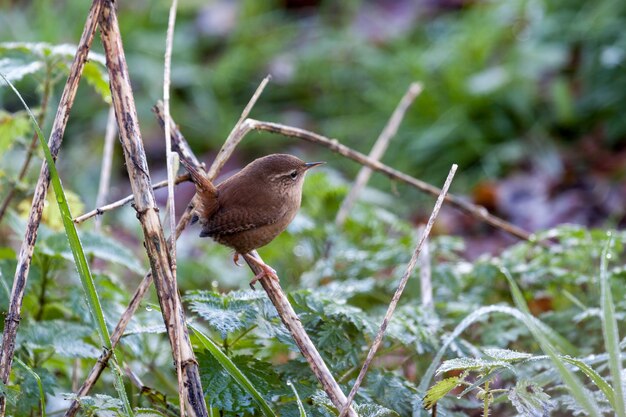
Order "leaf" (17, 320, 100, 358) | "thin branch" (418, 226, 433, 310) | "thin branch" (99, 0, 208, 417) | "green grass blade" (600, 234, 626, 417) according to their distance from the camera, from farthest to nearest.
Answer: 1. "thin branch" (418, 226, 433, 310)
2. "leaf" (17, 320, 100, 358)
3. "thin branch" (99, 0, 208, 417)
4. "green grass blade" (600, 234, 626, 417)

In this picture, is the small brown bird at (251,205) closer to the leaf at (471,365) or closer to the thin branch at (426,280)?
the thin branch at (426,280)

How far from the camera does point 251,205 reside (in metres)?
3.23

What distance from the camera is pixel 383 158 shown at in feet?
21.0

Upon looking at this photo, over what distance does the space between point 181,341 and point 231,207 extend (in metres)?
1.07

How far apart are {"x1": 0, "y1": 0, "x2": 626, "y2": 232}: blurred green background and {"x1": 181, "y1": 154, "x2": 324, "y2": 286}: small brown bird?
272cm

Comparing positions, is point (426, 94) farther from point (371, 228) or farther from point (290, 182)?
point (290, 182)

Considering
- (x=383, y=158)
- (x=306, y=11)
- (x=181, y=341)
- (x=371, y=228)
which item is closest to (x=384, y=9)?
(x=306, y=11)

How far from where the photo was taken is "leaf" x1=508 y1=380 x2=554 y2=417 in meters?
2.10

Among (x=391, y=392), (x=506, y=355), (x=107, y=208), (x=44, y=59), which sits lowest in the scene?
(x=506, y=355)

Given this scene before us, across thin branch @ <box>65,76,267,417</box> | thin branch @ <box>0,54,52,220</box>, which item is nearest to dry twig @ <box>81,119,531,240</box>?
thin branch @ <box>65,76,267,417</box>

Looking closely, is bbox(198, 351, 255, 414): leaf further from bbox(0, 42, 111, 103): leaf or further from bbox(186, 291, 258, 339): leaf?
bbox(0, 42, 111, 103): leaf

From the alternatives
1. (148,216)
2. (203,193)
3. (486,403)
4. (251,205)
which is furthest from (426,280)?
(148,216)

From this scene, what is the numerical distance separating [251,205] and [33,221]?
3.47 ft

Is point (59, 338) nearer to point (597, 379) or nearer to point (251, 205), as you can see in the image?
point (251, 205)
